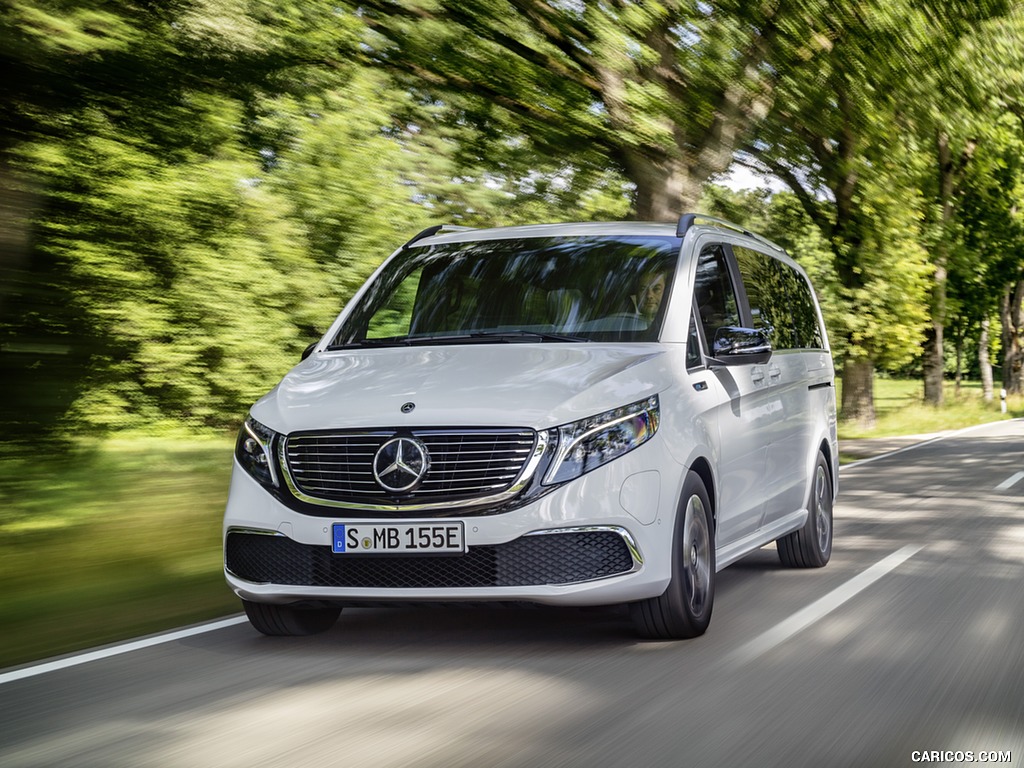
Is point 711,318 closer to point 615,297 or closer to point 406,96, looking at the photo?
point 615,297

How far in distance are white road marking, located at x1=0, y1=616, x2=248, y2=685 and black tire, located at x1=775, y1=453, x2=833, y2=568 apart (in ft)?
11.6

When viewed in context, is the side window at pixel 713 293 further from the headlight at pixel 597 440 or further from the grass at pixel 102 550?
the grass at pixel 102 550

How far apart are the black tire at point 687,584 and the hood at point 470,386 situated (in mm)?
585

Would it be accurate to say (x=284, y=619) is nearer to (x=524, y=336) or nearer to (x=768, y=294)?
(x=524, y=336)

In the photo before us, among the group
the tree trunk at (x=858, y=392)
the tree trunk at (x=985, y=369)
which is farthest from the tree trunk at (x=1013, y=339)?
the tree trunk at (x=858, y=392)

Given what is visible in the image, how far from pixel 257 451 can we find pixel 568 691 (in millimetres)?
1812

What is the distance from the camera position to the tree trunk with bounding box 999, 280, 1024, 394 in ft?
152

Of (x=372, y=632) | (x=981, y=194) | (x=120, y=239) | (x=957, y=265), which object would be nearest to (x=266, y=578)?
(x=372, y=632)

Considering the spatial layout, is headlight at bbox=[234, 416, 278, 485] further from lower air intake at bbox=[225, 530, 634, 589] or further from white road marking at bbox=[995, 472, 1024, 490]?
white road marking at bbox=[995, 472, 1024, 490]

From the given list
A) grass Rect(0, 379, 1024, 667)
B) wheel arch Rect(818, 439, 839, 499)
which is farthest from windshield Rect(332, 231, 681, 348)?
wheel arch Rect(818, 439, 839, 499)

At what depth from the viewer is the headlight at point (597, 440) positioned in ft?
18.6

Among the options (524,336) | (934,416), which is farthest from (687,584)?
(934,416)

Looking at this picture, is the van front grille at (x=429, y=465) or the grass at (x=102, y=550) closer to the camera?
the van front grille at (x=429, y=465)

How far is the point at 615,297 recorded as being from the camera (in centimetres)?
686
